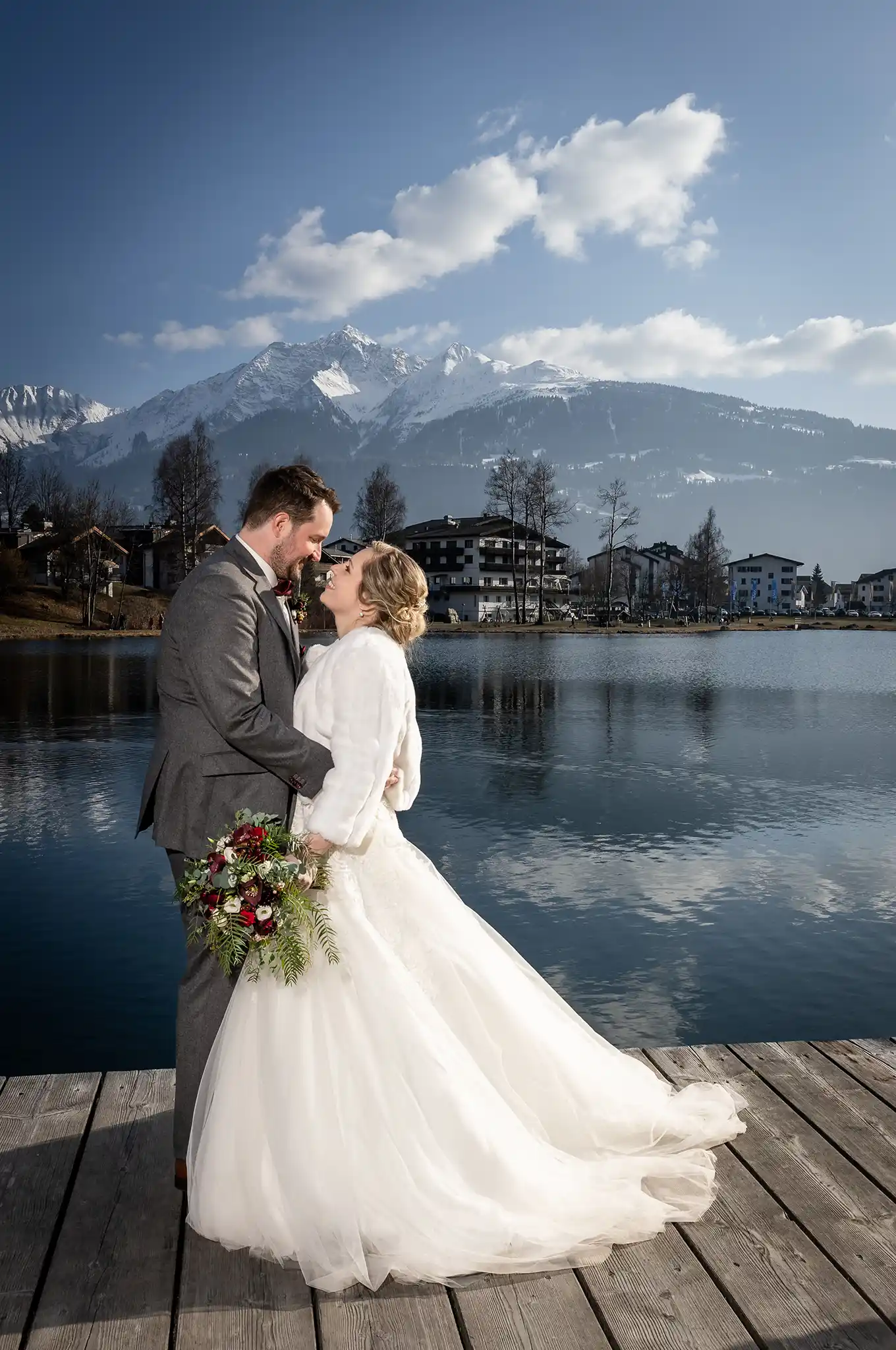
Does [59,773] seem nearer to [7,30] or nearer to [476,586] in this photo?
[476,586]

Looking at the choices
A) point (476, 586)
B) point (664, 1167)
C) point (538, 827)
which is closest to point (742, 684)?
point (538, 827)

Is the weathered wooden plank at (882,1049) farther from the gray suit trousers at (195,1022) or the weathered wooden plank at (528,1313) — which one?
the gray suit trousers at (195,1022)

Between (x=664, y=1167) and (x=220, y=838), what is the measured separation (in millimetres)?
1992

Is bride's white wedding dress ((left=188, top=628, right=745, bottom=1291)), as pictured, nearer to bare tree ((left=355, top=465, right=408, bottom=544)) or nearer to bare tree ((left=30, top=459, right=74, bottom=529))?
bare tree ((left=30, top=459, right=74, bottom=529))

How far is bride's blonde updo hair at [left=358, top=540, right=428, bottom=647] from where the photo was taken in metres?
3.78

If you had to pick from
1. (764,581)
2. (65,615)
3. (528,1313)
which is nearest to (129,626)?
(65,615)

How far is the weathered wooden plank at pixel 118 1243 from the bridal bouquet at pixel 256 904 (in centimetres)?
89

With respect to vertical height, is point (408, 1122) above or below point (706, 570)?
below

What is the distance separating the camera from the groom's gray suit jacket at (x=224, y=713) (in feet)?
12.1

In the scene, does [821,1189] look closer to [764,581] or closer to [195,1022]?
[195,1022]

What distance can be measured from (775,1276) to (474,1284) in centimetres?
93

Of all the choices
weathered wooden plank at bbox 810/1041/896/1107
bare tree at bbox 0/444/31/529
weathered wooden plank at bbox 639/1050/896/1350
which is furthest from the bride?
bare tree at bbox 0/444/31/529

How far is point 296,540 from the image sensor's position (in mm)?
3986

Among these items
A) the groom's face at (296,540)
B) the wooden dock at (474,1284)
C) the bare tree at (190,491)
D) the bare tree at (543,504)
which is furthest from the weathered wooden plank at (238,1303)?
the bare tree at (543,504)
